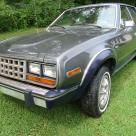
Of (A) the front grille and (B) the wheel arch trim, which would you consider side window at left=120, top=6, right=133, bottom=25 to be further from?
(A) the front grille

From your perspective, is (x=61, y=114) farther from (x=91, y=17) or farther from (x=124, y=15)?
(x=124, y=15)

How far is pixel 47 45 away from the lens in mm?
3119

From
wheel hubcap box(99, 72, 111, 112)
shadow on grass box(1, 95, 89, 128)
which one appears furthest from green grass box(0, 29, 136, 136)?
wheel hubcap box(99, 72, 111, 112)

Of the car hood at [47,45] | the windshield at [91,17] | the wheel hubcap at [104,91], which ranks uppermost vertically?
the windshield at [91,17]

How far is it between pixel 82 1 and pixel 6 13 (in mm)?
7931

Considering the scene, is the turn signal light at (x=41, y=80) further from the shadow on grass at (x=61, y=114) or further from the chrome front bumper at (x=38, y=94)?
the shadow on grass at (x=61, y=114)

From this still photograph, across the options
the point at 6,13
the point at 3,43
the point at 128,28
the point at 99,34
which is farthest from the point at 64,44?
→ the point at 6,13

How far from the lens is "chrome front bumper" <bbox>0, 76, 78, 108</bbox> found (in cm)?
266

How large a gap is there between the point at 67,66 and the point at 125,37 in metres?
1.89

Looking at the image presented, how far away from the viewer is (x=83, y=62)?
292 cm

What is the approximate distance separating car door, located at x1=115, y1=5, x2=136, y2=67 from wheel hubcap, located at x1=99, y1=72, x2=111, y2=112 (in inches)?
21.4

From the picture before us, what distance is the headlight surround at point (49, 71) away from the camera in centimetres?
271

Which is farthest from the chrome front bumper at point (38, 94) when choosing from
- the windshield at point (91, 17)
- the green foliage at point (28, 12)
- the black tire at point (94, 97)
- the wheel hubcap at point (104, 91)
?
the green foliage at point (28, 12)

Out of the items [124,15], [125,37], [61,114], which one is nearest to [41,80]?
[61,114]
